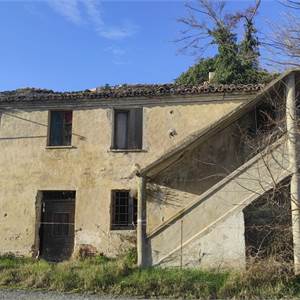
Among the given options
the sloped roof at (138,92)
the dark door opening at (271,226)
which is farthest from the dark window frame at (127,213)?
the dark door opening at (271,226)

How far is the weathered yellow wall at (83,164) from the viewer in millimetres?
17578

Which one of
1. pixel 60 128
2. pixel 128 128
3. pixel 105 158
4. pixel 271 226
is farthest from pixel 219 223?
pixel 60 128

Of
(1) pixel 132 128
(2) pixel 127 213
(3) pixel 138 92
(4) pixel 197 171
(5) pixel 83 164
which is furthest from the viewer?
(1) pixel 132 128

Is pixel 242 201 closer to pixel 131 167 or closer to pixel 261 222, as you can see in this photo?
pixel 261 222

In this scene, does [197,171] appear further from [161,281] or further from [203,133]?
[161,281]

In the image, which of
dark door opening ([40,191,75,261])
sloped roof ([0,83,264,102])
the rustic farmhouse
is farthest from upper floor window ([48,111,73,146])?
dark door opening ([40,191,75,261])

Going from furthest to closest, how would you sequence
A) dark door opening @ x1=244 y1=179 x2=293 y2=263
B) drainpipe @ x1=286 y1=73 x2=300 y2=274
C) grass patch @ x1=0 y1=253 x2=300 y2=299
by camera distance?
1. dark door opening @ x1=244 y1=179 x2=293 y2=263
2. drainpipe @ x1=286 y1=73 x2=300 y2=274
3. grass patch @ x1=0 y1=253 x2=300 y2=299

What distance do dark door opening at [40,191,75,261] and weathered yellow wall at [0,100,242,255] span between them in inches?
19.2

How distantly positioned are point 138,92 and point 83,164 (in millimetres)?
3342

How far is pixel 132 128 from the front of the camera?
60.2 ft

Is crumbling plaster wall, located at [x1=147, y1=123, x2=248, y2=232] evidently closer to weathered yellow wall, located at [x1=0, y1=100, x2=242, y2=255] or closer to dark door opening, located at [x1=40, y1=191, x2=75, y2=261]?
weathered yellow wall, located at [x1=0, y1=100, x2=242, y2=255]

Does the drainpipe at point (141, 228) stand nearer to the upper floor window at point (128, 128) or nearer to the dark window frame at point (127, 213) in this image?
the dark window frame at point (127, 213)

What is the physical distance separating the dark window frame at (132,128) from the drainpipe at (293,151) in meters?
6.56

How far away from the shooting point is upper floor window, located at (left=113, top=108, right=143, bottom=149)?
18188mm
